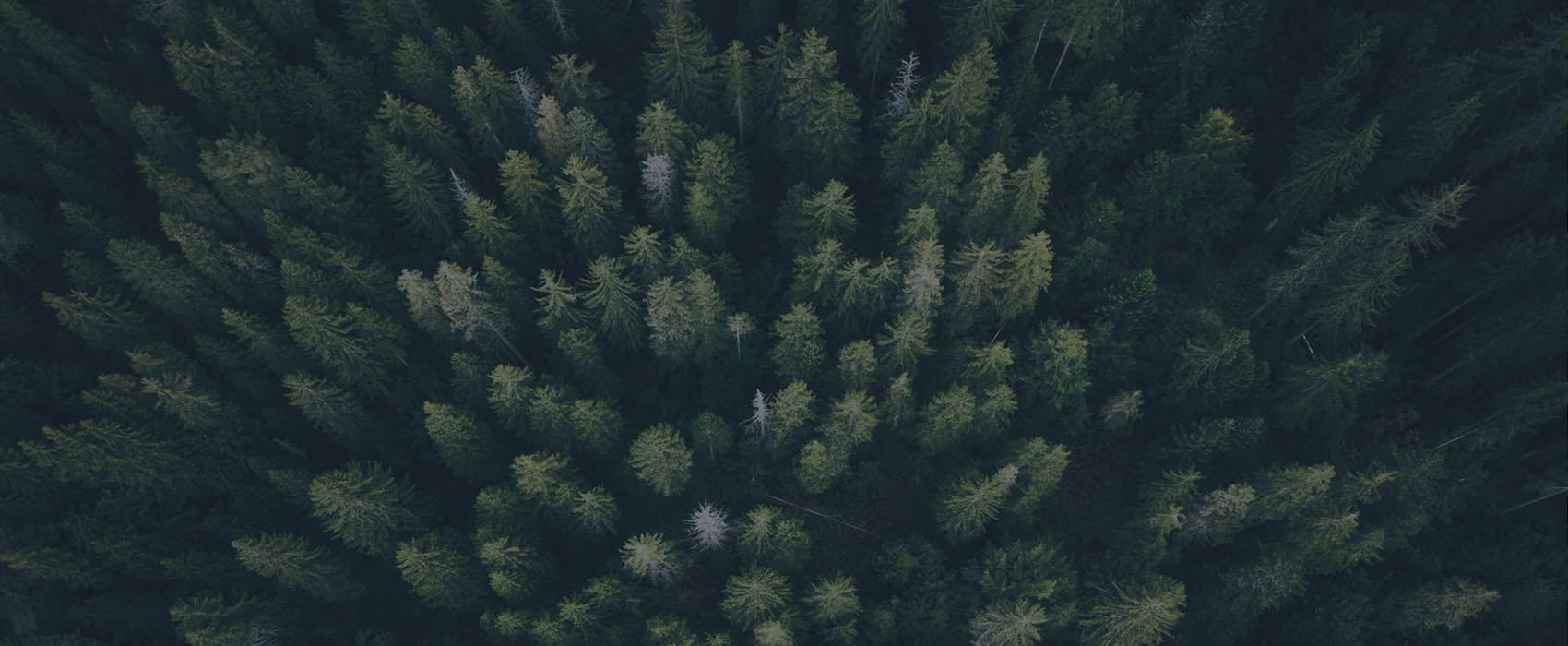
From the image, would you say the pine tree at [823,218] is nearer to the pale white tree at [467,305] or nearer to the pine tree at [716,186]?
the pine tree at [716,186]

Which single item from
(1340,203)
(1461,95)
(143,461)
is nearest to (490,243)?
(143,461)

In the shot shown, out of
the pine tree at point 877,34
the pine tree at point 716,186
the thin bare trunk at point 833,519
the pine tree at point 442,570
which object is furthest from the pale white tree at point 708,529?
the pine tree at point 877,34

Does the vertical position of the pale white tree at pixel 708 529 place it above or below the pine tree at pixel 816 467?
below

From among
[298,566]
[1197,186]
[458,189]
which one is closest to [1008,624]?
[1197,186]

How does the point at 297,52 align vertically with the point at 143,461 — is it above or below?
above

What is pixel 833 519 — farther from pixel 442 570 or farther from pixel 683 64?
pixel 683 64

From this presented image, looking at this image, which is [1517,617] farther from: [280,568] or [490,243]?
[280,568]

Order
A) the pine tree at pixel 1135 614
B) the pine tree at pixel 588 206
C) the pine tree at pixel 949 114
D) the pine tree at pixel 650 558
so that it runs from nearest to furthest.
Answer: the pine tree at pixel 1135 614 < the pine tree at pixel 650 558 < the pine tree at pixel 949 114 < the pine tree at pixel 588 206
